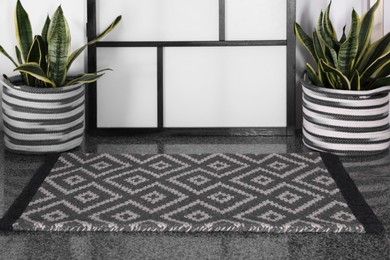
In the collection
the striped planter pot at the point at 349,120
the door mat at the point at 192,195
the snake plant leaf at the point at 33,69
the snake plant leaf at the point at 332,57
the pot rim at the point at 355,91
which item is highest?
the snake plant leaf at the point at 332,57

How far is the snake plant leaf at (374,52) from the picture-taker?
2.50 m

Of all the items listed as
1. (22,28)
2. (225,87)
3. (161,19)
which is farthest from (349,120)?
(22,28)

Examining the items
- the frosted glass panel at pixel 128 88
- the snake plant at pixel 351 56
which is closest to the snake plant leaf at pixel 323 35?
the snake plant at pixel 351 56

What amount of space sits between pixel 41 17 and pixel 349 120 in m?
1.05

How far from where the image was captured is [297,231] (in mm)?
1928

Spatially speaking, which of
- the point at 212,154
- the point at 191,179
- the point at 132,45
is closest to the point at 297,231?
the point at 191,179

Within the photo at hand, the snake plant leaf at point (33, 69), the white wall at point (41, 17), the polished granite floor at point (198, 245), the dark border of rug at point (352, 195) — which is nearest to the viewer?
the polished granite floor at point (198, 245)

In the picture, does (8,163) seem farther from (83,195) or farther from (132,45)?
(132,45)

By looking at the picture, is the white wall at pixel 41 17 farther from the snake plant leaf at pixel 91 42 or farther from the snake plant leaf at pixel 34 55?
the snake plant leaf at pixel 34 55

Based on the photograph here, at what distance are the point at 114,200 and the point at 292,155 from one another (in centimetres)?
64

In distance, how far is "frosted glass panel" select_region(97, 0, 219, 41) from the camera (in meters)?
2.74

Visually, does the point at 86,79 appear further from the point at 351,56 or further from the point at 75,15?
the point at 351,56

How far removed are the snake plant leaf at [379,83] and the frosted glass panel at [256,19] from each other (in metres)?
0.38

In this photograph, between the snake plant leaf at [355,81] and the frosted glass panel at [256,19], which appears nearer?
the snake plant leaf at [355,81]
